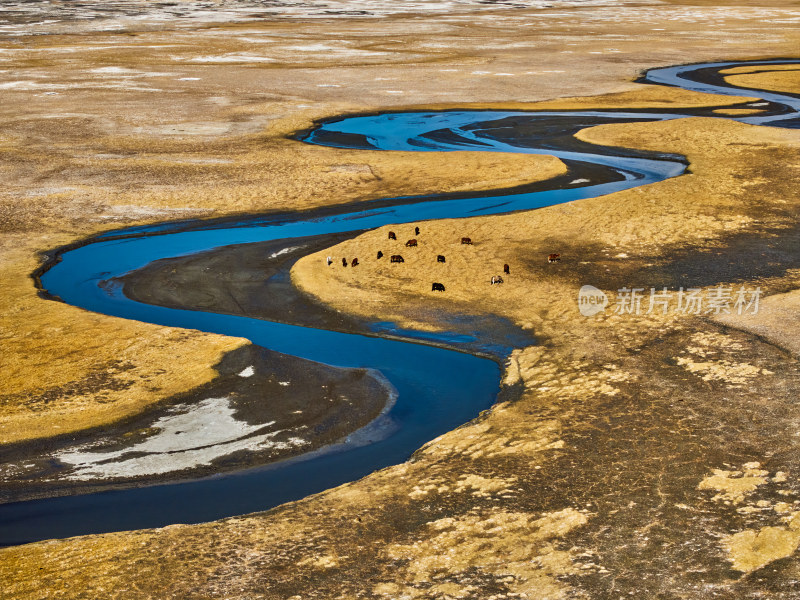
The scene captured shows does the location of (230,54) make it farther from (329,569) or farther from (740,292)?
(329,569)

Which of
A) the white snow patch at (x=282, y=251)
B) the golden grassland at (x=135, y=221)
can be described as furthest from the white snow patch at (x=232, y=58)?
the white snow patch at (x=282, y=251)

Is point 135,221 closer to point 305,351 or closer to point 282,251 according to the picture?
point 282,251

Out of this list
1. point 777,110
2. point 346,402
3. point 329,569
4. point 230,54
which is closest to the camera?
point 329,569

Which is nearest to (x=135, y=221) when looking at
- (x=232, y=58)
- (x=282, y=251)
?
(x=282, y=251)

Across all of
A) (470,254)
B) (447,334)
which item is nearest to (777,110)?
(470,254)

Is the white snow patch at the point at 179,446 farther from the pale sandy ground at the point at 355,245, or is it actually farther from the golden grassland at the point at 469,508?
the golden grassland at the point at 469,508

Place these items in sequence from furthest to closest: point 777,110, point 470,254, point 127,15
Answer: point 127,15, point 777,110, point 470,254

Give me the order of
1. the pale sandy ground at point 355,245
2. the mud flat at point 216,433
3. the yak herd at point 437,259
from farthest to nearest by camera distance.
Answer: the yak herd at point 437,259
the mud flat at point 216,433
the pale sandy ground at point 355,245
